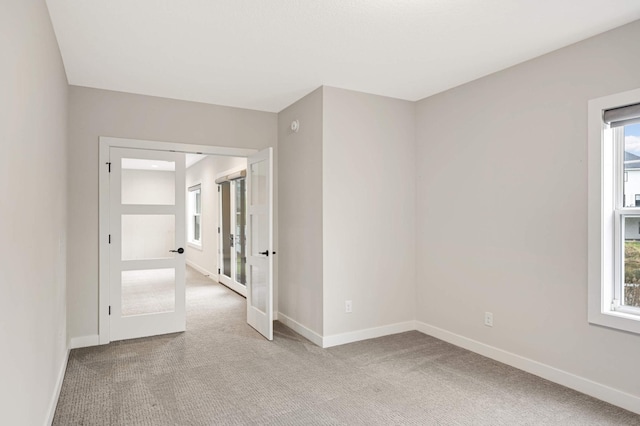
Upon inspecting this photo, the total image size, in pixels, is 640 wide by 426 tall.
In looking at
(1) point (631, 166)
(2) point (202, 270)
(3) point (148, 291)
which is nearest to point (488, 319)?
(1) point (631, 166)

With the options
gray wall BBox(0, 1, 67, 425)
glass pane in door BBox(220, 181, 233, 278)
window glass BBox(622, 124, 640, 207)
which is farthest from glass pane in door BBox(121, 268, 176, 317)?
window glass BBox(622, 124, 640, 207)

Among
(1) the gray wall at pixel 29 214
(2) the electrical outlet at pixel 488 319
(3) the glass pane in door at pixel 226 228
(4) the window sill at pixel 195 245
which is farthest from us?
(4) the window sill at pixel 195 245

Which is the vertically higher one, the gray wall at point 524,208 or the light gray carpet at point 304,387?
the gray wall at point 524,208

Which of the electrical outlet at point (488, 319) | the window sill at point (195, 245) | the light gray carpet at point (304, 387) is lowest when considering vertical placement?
the light gray carpet at point (304, 387)

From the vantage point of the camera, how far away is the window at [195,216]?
8570 millimetres

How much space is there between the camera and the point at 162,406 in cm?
269

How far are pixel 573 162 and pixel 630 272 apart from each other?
88 cm

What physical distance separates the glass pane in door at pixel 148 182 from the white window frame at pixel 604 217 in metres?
3.92

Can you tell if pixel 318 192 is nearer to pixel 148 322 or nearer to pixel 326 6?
pixel 326 6

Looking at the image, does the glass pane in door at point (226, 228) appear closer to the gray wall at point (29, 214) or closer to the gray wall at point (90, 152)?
the gray wall at point (90, 152)

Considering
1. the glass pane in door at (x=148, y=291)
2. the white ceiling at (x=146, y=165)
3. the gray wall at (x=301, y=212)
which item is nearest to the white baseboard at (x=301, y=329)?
the gray wall at (x=301, y=212)

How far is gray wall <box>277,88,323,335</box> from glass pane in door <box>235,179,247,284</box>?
1854mm

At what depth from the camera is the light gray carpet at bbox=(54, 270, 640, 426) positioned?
8.33 ft

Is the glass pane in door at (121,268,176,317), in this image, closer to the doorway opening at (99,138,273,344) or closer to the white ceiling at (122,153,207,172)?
the doorway opening at (99,138,273,344)
